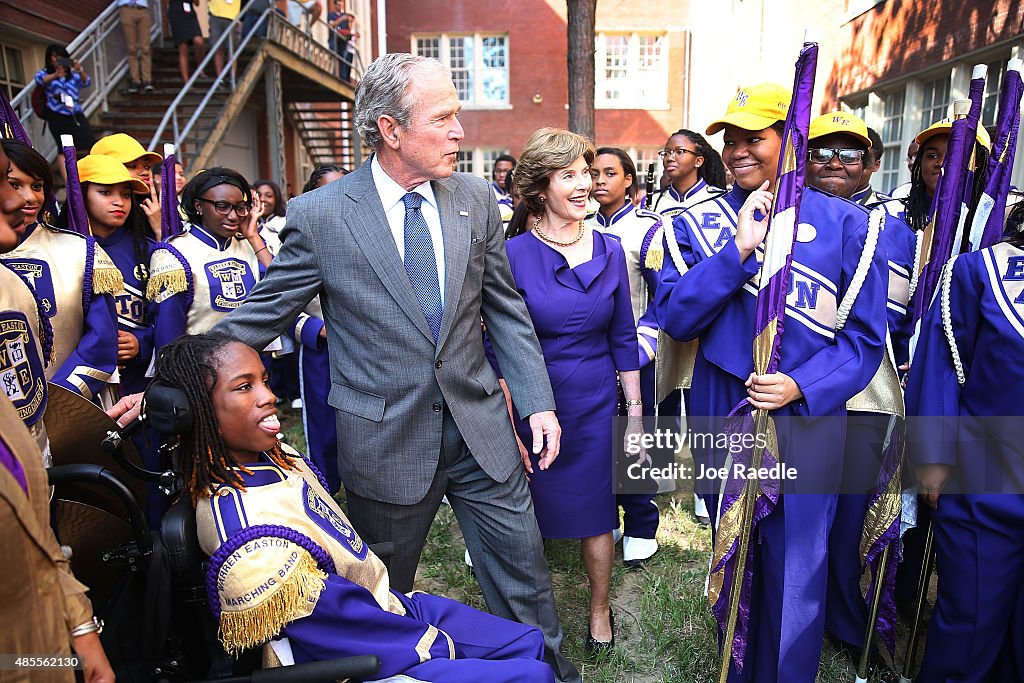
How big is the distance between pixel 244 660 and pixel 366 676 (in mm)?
366

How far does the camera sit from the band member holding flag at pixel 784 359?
7.41ft

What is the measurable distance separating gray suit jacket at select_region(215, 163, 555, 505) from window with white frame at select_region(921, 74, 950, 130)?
362 inches

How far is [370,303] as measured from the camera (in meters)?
2.23

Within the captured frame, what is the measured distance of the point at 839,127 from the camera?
317 centimetres

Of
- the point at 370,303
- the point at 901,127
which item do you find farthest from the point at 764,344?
the point at 901,127

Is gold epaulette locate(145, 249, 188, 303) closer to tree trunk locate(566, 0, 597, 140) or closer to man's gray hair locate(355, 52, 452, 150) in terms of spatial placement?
man's gray hair locate(355, 52, 452, 150)

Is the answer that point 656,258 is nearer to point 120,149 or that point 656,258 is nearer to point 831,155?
point 831,155

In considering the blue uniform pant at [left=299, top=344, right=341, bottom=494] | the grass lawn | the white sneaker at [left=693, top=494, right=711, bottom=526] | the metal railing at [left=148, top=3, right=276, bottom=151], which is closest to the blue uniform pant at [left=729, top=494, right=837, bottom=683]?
the grass lawn

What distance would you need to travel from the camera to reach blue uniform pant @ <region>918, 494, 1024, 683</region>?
232 centimetres

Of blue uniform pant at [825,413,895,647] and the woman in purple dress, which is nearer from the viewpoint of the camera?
blue uniform pant at [825,413,895,647]

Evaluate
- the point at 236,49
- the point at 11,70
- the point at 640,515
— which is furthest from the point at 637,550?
the point at 236,49

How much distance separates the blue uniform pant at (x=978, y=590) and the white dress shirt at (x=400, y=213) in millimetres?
1887

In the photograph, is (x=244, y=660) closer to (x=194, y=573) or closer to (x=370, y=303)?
(x=194, y=573)

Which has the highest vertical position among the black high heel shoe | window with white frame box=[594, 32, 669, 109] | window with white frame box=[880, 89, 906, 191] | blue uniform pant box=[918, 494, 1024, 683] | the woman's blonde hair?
window with white frame box=[594, 32, 669, 109]
